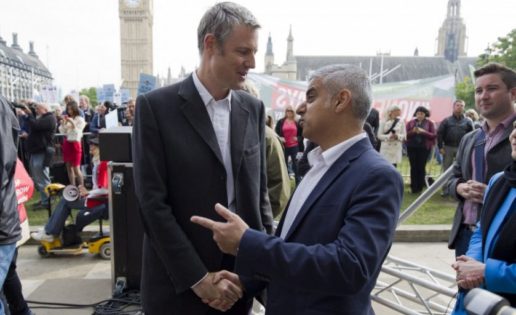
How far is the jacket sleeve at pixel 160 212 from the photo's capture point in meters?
1.66

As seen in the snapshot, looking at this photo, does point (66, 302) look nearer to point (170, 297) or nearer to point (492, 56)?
point (170, 297)

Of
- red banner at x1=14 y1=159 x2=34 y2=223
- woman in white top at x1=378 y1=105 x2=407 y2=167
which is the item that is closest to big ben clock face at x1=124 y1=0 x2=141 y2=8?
woman in white top at x1=378 y1=105 x2=407 y2=167

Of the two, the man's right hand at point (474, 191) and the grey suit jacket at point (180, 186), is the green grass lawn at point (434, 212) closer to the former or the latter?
the man's right hand at point (474, 191)

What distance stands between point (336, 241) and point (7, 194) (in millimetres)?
2024

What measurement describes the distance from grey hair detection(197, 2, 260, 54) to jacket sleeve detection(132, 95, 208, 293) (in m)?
0.42

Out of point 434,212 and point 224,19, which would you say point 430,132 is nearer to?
point 434,212

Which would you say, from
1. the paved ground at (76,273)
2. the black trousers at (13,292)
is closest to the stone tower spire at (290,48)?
the paved ground at (76,273)

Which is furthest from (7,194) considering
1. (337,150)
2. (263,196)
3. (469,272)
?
(469,272)

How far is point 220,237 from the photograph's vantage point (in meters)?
1.33

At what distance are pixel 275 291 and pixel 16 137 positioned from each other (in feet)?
6.66

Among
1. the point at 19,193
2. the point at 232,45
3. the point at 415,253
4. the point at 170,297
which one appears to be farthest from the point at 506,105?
the point at 19,193

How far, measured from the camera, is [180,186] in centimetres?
174

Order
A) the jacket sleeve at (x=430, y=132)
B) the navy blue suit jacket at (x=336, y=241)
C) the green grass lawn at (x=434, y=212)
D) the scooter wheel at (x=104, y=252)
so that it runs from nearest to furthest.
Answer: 1. the navy blue suit jacket at (x=336, y=241)
2. the scooter wheel at (x=104, y=252)
3. the green grass lawn at (x=434, y=212)
4. the jacket sleeve at (x=430, y=132)

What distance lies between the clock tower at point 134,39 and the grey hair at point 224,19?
270ft
